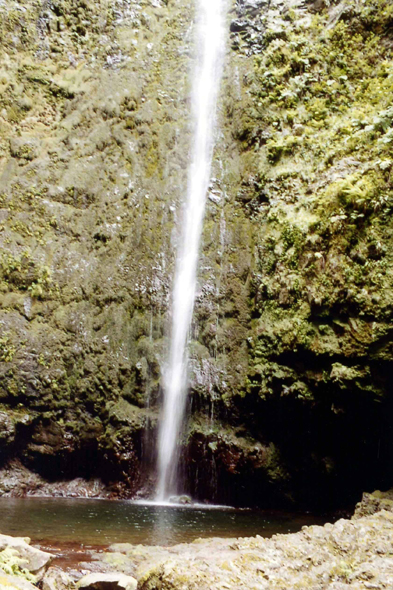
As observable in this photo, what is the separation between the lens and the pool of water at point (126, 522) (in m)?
5.16

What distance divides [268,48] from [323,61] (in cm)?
153

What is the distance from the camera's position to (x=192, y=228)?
32.6 feet

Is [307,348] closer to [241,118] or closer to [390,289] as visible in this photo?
[390,289]

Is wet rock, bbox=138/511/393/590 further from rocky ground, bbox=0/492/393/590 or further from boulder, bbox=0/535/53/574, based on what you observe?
boulder, bbox=0/535/53/574

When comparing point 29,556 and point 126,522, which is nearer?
point 29,556

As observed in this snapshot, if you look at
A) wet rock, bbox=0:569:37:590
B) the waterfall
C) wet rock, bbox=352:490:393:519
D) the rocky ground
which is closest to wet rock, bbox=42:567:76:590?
the rocky ground

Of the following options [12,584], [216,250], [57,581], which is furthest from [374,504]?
[216,250]

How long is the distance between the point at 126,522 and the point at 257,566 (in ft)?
11.8

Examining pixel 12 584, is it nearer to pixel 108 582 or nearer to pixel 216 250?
pixel 108 582

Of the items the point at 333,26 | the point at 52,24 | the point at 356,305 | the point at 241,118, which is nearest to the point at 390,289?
the point at 356,305

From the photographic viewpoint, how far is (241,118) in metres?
10.9

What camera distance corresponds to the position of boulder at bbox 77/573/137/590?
3.42 metres

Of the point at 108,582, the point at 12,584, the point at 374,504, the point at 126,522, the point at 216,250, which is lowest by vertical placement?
the point at 126,522

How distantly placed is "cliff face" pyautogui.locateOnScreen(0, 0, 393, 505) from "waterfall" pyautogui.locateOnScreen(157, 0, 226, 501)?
0.23m
